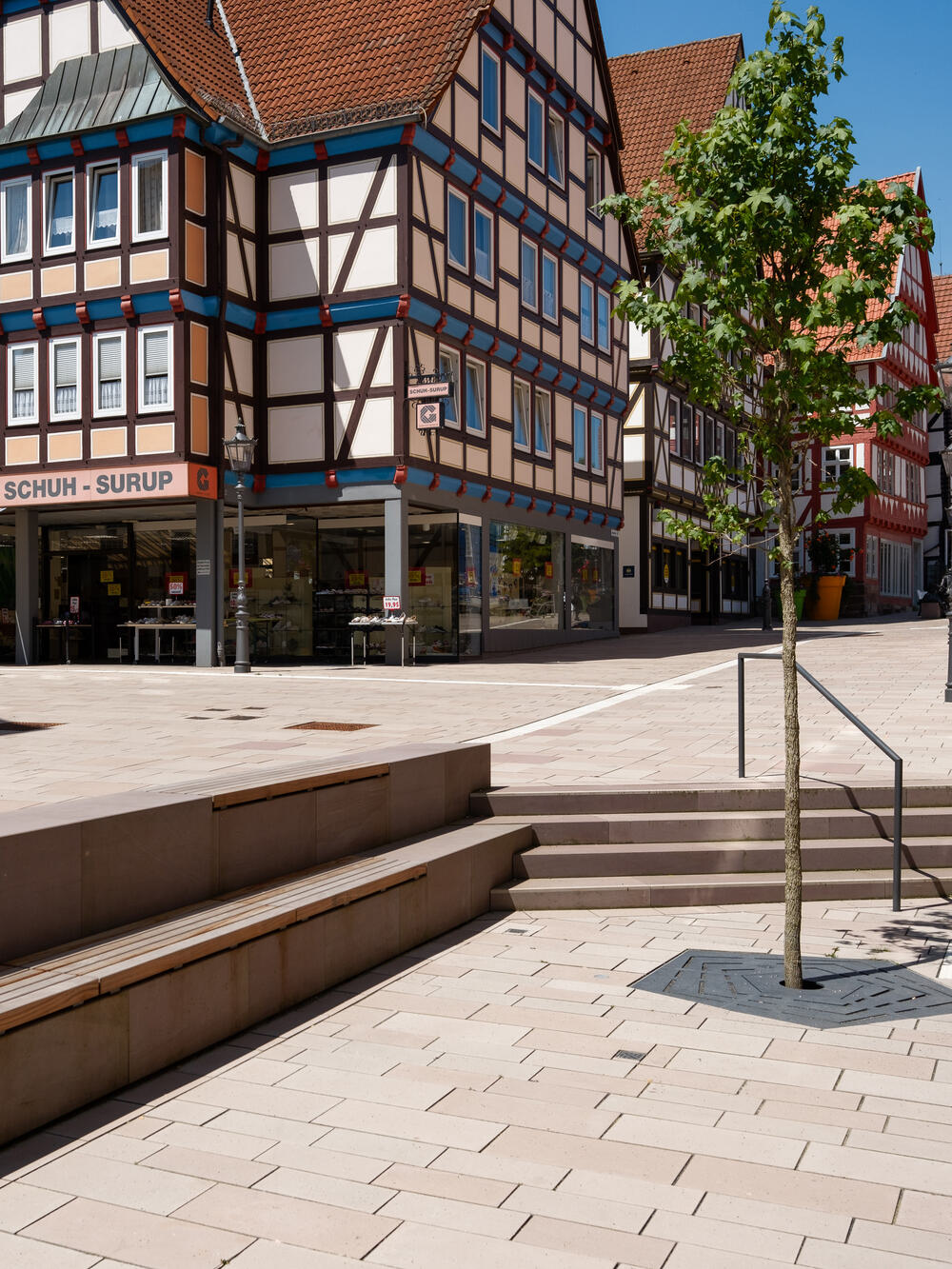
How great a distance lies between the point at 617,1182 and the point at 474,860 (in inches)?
136

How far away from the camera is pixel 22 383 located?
24.2 meters

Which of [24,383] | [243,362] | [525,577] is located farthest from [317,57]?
[525,577]

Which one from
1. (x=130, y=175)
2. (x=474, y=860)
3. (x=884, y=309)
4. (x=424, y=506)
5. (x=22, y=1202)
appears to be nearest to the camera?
(x=22, y=1202)

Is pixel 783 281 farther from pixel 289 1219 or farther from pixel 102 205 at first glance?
pixel 102 205

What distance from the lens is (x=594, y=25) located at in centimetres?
3138

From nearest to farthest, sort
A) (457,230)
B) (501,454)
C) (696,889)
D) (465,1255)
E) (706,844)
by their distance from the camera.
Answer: (465,1255)
(696,889)
(706,844)
(457,230)
(501,454)

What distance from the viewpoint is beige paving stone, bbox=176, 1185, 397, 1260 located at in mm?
3568

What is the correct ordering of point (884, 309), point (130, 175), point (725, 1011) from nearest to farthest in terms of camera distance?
point (725, 1011), point (884, 309), point (130, 175)

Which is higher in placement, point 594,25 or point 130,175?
point 594,25

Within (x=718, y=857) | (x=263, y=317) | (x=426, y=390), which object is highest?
(x=263, y=317)

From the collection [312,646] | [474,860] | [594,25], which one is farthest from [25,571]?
[474,860]

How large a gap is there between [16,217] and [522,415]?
415 inches

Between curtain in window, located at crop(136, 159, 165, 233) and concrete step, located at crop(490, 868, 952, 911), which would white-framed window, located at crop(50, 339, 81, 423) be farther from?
concrete step, located at crop(490, 868, 952, 911)

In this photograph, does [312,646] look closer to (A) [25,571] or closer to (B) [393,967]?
(A) [25,571]
